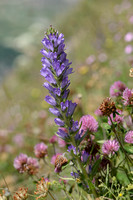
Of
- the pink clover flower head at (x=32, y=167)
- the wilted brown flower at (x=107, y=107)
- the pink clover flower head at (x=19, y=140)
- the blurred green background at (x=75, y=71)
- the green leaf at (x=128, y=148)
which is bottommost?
the green leaf at (x=128, y=148)

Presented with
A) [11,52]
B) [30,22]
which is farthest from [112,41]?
[30,22]

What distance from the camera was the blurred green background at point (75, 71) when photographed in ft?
12.9

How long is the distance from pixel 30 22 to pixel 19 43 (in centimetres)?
651

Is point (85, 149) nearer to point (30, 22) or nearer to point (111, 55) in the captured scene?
point (111, 55)

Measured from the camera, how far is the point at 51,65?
1.23 m

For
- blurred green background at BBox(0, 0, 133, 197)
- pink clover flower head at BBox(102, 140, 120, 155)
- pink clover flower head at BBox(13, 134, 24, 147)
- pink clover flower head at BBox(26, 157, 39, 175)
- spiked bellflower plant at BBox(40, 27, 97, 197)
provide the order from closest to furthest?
A: spiked bellflower plant at BBox(40, 27, 97, 197), pink clover flower head at BBox(102, 140, 120, 155), pink clover flower head at BBox(26, 157, 39, 175), blurred green background at BBox(0, 0, 133, 197), pink clover flower head at BBox(13, 134, 24, 147)

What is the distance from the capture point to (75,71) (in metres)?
5.21

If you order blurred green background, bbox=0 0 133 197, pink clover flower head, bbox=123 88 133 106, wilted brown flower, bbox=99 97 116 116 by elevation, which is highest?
blurred green background, bbox=0 0 133 197

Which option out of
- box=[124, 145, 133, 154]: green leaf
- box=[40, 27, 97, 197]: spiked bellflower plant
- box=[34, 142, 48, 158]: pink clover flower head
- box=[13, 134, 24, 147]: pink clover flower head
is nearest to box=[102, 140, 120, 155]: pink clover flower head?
box=[124, 145, 133, 154]: green leaf

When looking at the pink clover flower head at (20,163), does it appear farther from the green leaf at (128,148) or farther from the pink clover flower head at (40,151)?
the green leaf at (128,148)

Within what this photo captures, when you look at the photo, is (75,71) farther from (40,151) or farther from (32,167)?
(32,167)

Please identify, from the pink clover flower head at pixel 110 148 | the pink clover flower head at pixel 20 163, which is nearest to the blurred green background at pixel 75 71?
the pink clover flower head at pixel 20 163

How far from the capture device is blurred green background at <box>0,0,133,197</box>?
12.9 ft

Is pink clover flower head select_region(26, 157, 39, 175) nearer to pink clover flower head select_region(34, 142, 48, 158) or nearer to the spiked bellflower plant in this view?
pink clover flower head select_region(34, 142, 48, 158)
